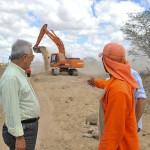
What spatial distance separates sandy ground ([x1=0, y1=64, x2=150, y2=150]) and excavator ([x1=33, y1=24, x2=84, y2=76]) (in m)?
5.57

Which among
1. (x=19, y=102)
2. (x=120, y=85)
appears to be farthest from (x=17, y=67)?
(x=120, y=85)

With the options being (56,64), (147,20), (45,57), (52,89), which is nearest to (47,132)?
(52,89)

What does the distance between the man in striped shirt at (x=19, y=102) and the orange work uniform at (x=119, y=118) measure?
0.90 metres

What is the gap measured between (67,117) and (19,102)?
27.2ft

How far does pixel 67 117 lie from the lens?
11992mm

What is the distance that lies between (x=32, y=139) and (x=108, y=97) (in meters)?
1.14

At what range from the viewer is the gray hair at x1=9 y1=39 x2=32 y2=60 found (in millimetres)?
3912

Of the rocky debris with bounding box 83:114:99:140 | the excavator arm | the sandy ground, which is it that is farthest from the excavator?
Answer: the rocky debris with bounding box 83:114:99:140

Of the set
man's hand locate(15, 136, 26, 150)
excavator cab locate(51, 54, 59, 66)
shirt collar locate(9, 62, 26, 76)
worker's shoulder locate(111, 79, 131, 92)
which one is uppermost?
excavator cab locate(51, 54, 59, 66)

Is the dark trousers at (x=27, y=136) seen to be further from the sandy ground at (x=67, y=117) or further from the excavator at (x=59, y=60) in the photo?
the excavator at (x=59, y=60)

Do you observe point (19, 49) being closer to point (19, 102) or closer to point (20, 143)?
point (19, 102)

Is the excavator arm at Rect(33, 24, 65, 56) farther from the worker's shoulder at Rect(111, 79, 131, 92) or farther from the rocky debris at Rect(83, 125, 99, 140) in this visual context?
the worker's shoulder at Rect(111, 79, 131, 92)

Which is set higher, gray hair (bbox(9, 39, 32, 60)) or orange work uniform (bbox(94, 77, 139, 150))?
gray hair (bbox(9, 39, 32, 60))

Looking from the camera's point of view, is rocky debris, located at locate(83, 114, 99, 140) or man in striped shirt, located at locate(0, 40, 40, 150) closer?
man in striped shirt, located at locate(0, 40, 40, 150)
